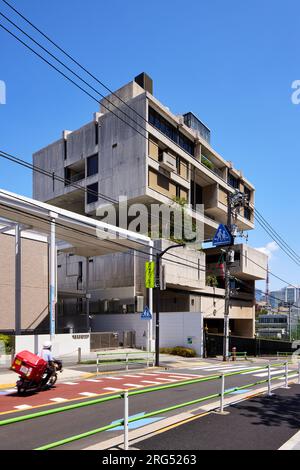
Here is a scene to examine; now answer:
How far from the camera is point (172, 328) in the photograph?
1374 inches

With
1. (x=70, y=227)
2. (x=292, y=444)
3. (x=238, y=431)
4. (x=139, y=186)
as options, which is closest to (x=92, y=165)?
(x=139, y=186)

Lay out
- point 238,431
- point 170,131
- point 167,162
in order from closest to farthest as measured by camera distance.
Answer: point 238,431 → point 167,162 → point 170,131

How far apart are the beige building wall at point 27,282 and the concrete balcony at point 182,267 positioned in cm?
973

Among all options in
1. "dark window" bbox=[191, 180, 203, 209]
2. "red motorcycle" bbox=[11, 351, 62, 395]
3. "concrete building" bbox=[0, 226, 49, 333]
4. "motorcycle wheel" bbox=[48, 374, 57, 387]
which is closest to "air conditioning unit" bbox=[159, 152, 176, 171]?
"dark window" bbox=[191, 180, 203, 209]

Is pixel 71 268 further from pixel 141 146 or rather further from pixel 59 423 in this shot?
pixel 59 423

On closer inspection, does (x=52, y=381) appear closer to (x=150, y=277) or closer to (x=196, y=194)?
(x=150, y=277)

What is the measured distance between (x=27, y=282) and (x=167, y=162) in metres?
20.1

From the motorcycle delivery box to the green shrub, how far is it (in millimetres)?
20887

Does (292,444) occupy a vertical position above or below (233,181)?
below

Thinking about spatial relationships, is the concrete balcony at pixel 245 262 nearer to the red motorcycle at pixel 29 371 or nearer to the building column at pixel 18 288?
the building column at pixel 18 288

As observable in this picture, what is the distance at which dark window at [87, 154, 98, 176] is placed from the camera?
48.8m

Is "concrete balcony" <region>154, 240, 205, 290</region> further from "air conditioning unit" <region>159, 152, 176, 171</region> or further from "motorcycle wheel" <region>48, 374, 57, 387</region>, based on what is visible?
"motorcycle wheel" <region>48, 374, 57, 387</region>

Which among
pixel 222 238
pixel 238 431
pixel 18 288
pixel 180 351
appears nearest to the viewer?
pixel 238 431
